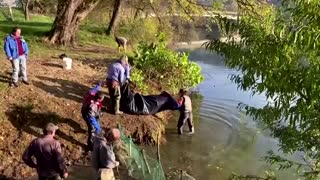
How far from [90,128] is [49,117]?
3.97ft

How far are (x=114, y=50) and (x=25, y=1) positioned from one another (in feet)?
44.6

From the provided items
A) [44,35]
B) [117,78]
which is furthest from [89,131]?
[44,35]

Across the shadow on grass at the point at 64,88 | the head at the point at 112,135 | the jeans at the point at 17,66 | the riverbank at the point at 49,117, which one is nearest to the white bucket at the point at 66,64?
the riverbank at the point at 49,117

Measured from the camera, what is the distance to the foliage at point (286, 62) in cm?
452

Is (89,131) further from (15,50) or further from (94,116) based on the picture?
(15,50)

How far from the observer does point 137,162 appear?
33.0 feet

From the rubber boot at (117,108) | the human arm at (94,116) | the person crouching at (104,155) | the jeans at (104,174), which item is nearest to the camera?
the person crouching at (104,155)

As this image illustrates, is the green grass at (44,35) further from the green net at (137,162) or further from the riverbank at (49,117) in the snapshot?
the green net at (137,162)

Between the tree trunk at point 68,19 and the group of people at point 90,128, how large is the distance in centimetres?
712

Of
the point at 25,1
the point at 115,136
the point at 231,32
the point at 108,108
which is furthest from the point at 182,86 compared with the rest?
the point at 25,1

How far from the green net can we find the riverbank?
4.52 feet

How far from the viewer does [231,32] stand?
5.60 metres

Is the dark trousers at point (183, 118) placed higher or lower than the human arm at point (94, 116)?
lower

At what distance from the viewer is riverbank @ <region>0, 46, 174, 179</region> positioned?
35.4 feet
